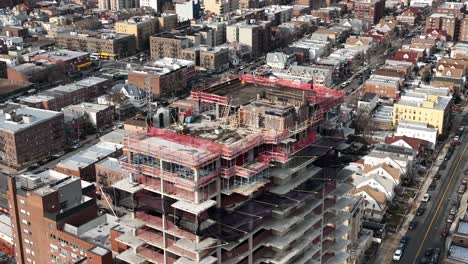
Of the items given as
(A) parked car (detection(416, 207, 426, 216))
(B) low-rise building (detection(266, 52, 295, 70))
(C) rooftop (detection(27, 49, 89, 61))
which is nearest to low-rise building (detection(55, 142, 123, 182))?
(A) parked car (detection(416, 207, 426, 216))

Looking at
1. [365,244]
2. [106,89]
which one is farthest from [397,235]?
[106,89]

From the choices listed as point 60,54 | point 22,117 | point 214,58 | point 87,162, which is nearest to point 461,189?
point 87,162

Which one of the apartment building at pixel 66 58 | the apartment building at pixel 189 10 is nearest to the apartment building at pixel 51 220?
the apartment building at pixel 66 58

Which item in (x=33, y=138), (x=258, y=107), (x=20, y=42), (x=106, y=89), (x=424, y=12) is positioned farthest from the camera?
(x=424, y=12)

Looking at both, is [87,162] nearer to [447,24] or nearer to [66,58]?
[66,58]

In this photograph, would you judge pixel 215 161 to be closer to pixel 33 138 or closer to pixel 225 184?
pixel 225 184

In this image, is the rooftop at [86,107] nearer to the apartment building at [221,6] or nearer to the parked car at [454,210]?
the parked car at [454,210]
